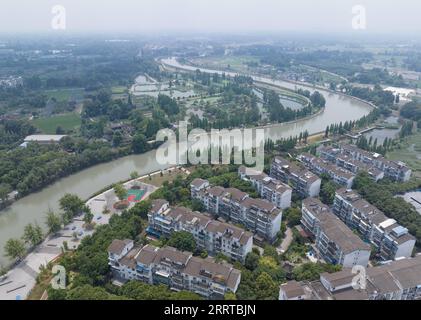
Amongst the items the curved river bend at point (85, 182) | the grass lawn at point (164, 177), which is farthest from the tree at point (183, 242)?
the curved river bend at point (85, 182)

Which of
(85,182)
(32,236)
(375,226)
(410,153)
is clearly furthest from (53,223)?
(410,153)

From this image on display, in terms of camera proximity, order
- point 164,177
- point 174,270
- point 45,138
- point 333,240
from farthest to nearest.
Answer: point 45,138 < point 164,177 < point 333,240 < point 174,270

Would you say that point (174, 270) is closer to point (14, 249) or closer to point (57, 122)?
point (14, 249)

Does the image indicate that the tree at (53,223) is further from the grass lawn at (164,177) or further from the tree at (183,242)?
the grass lawn at (164,177)


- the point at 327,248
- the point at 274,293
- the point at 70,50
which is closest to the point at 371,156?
the point at 327,248

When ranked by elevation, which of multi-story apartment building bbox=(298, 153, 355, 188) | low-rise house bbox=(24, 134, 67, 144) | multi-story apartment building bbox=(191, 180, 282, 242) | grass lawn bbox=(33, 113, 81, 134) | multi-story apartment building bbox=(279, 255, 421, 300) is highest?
grass lawn bbox=(33, 113, 81, 134)

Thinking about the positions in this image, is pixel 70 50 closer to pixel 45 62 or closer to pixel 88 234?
pixel 45 62

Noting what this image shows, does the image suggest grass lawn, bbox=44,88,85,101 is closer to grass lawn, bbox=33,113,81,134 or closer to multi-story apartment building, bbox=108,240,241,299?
grass lawn, bbox=33,113,81,134

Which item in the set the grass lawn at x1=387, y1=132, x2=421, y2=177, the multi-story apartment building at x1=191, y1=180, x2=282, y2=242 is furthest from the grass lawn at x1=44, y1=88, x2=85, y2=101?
the grass lawn at x1=387, y1=132, x2=421, y2=177
